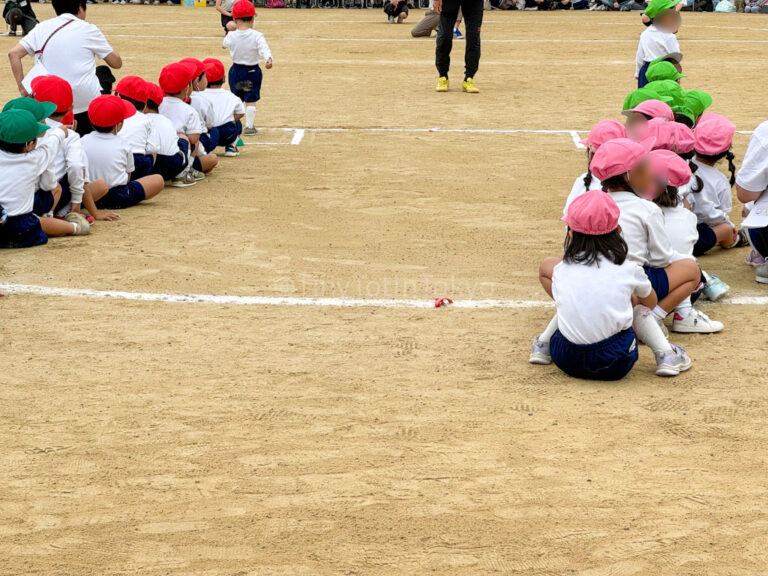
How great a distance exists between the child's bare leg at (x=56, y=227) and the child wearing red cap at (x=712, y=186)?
15.9 ft

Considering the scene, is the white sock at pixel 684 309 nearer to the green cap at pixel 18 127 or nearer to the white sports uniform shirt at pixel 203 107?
the green cap at pixel 18 127

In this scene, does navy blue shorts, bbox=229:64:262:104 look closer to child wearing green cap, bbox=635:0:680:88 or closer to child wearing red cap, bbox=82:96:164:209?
child wearing red cap, bbox=82:96:164:209

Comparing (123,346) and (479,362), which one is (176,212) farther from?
(479,362)

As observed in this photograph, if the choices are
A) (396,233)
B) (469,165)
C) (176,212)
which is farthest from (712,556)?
(469,165)

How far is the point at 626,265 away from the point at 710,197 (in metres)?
2.63

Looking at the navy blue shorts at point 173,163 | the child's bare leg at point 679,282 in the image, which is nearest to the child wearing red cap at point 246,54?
the navy blue shorts at point 173,163

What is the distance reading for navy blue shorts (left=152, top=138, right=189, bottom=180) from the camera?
32.5 feet

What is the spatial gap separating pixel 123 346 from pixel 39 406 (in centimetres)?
90

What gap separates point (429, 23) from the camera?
23.0 meters

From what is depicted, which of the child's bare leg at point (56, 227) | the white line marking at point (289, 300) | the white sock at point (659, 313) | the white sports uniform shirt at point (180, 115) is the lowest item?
the white line marking at point (289, 300)

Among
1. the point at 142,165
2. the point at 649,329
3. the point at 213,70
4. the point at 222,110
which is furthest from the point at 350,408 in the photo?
the point at 213,70

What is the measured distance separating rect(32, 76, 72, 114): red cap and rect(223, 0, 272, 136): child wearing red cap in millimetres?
3992

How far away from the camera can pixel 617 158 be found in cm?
589

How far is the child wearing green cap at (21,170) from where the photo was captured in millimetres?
7871
